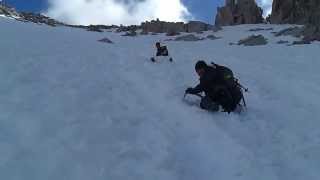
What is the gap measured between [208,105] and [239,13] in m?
79.2

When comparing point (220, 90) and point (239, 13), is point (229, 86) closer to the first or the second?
point (220, 90)

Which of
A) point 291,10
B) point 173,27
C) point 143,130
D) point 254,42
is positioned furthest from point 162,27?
point 143,130

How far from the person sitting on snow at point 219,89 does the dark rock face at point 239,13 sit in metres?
76.7

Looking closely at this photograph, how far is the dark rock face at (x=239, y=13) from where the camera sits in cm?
8869

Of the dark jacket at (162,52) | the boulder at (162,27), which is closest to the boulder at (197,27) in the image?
the boulder at (162,27)

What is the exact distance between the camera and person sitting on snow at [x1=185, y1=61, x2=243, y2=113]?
12.9m

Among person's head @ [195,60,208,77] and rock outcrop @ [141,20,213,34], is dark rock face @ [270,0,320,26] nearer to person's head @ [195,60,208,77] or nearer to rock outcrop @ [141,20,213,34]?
rock outcrop @ [141,20,213,34]

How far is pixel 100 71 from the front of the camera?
19.2 metres

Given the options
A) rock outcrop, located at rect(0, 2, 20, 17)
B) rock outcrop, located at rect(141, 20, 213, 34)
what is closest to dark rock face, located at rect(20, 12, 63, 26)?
rock outcrop, located at rect(0, 2, 20, 17)

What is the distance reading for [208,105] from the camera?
12.9 meters

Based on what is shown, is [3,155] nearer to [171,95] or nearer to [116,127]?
[116,127]

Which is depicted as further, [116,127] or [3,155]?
[116,127]

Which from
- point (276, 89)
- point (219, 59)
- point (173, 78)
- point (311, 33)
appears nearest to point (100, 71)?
point (173, 78)

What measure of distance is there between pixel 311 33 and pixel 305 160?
39.2 meters
